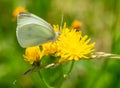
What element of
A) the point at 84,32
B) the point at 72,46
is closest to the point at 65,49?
the point at 72,46

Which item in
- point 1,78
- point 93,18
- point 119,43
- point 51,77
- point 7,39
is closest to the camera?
point 51,77

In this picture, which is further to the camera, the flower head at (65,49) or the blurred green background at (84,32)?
the blurred green background at (84,32)

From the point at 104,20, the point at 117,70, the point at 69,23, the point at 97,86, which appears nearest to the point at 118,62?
the point at 117,70

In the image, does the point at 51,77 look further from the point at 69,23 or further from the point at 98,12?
the point at 98,12

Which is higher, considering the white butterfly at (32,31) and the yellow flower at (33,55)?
the white butterfly at (32,31)

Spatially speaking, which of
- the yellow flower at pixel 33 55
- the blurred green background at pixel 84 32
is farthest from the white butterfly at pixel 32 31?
the blurred green background at pixel 84 32

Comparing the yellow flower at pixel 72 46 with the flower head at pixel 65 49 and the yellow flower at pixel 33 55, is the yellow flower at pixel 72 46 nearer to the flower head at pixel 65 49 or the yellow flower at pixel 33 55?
the flower head at pixel 65 49

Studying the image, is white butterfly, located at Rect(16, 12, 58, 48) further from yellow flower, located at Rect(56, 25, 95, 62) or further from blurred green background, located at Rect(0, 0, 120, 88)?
blurred green background, located at Rect(0, 0, 120, 88)

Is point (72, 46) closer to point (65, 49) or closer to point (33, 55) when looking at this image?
point (65, 49)
